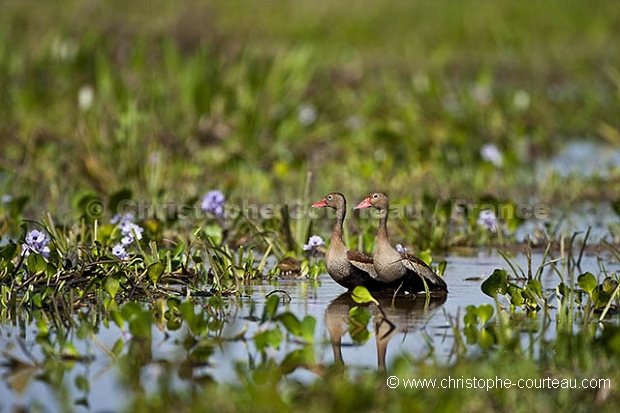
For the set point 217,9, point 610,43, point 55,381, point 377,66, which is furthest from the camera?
point 217,9

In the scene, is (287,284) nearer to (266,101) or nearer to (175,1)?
(266,101)

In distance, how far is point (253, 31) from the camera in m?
19.7

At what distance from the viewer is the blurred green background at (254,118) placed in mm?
9797

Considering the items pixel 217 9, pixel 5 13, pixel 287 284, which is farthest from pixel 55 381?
pixel 217 9

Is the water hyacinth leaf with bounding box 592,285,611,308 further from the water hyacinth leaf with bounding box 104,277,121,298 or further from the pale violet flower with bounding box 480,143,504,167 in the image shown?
the pale violet flower with bounding box 480,143,504,167

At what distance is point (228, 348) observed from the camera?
16.1 feet

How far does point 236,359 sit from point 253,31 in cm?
1533

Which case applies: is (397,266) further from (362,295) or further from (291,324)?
(291,324)

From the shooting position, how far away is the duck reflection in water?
502 cm

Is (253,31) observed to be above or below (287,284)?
above

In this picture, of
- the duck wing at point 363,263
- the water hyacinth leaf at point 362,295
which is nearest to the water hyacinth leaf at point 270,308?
the water hyacinth leaf at point 362,295

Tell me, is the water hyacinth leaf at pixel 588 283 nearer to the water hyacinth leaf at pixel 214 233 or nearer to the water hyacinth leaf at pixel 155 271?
the water hyacinth leaf at pixel 155 271

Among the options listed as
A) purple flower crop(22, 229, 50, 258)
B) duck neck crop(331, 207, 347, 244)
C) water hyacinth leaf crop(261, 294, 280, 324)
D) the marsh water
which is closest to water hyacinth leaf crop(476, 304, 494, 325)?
the marsh water

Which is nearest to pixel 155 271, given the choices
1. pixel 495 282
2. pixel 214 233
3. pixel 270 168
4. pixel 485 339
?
pixel 214 233
